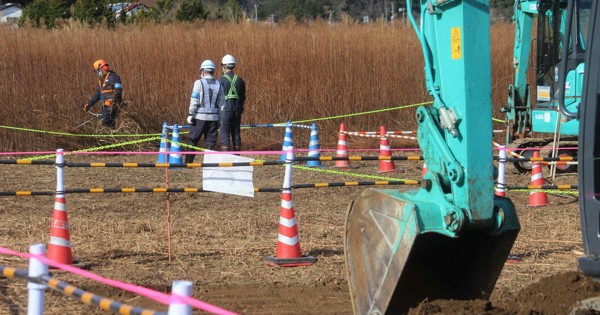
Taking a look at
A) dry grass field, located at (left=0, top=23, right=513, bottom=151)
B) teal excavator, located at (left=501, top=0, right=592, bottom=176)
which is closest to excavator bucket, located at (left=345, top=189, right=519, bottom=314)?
teal excavator, located at (left=501, top=0, right=592, bottom=176)

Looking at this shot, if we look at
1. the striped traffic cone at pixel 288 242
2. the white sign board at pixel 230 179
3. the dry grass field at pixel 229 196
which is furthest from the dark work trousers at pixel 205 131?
the striped traffic cone at pixel 288 242

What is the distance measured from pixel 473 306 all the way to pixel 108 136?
1495cm

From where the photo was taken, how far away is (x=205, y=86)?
1623 centimetres

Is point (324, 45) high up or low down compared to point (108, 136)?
up

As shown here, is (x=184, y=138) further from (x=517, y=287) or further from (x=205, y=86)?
(x=517, y=287)

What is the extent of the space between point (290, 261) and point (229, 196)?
4.38m

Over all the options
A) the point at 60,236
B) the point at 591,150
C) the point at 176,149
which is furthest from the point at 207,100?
the point at 591,150

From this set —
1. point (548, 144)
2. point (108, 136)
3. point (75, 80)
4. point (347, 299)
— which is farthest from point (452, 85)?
point (75, 80)

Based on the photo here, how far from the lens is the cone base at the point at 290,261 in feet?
30.9

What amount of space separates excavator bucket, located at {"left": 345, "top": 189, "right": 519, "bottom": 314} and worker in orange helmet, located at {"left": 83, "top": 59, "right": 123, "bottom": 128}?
13.5 metres

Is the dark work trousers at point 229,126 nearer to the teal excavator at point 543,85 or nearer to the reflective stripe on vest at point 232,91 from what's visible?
the reflective stripe on vest at point 232,91

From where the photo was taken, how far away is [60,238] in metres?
9.20

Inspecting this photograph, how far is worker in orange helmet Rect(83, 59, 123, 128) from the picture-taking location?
62.2 feet

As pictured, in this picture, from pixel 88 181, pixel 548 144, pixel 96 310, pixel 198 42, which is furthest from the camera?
pixel 198 42
